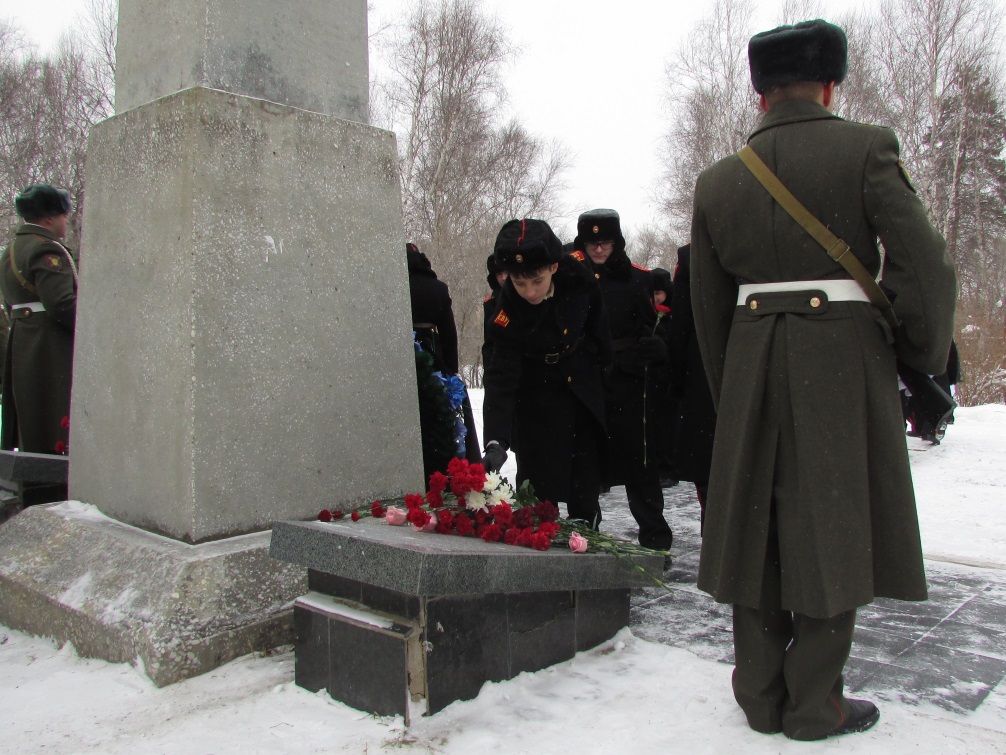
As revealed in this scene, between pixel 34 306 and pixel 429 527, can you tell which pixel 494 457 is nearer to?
pixel 429 527

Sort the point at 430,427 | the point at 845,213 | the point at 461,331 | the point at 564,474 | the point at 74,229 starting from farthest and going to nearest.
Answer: the point at 461,331, the point at 74,229, the point at 430,427, the point at 564,474, the point at 845,213

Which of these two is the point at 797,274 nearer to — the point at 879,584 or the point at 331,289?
the point at 879,584

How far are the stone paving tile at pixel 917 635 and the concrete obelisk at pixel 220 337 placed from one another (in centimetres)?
124

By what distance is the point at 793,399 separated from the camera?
2.34m

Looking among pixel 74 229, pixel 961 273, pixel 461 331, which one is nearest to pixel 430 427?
pixel 74 229

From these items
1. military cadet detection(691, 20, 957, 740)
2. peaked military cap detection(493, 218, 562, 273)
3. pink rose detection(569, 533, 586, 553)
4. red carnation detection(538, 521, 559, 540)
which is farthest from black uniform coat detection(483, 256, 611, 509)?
military cadet detection(691, 20, 957, 740)

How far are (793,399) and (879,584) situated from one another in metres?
0.54

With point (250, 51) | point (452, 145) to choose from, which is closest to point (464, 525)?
point (250, 51)

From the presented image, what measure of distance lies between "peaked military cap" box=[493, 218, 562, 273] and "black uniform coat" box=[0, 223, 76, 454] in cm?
244

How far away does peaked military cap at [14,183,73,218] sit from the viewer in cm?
472

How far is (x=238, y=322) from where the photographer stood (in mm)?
3109

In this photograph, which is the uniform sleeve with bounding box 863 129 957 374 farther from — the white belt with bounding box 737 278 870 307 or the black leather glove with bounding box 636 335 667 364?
the black leather glove with bounding box 636 335 667 364

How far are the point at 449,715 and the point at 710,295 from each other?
4.72 ft

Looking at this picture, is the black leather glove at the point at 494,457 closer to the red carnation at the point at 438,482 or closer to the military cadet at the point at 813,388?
the red carnation at the point at 438,482
